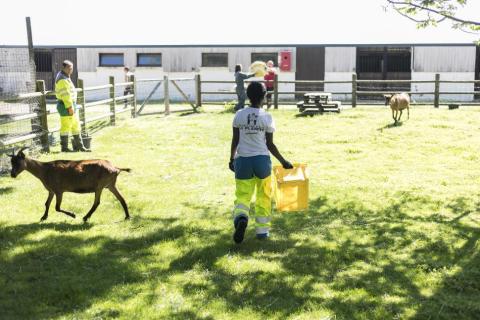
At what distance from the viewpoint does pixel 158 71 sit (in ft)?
104

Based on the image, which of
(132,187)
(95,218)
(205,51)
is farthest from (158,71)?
(95,218)

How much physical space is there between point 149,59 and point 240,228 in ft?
88.1

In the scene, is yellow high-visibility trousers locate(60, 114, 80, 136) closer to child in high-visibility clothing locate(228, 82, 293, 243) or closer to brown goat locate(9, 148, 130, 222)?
brown goat locate(9, 148, 130, 222)

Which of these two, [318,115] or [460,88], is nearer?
[318,115]

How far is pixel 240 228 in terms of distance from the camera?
21.0ft

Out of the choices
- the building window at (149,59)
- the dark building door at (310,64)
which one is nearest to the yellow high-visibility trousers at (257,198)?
the dark building door at (310,64)

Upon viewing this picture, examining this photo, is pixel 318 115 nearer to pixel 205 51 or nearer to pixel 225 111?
pixel 225 111

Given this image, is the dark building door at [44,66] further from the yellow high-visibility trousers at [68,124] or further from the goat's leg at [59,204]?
the goat's leg at [59,204]

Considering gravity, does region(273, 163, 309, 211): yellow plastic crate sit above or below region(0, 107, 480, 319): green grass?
above

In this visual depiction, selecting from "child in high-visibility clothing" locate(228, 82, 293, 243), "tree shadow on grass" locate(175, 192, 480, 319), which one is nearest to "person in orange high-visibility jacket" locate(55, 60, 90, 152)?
"tree shadow on grass" locate(175, 192, 480, 319)

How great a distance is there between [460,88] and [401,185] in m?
20.8

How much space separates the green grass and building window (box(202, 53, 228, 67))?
1982 centimetres

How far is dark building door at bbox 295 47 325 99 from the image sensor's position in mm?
30219

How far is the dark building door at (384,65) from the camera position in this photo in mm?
29983
